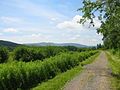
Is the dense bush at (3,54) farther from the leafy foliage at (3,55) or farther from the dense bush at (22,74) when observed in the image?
the dense bush at (22,74)

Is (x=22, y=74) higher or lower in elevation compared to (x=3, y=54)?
higher

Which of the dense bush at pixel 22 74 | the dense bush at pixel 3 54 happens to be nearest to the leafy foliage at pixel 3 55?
the dense bush at pixel 3 54

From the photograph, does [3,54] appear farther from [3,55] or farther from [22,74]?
[22,74]

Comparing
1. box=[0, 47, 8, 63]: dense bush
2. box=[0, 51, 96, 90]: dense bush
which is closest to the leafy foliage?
box=[0, 47, 8, 63]: dense bush

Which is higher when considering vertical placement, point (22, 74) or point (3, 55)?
point (22, 74)

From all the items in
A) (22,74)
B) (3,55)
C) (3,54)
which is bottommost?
(3,55)

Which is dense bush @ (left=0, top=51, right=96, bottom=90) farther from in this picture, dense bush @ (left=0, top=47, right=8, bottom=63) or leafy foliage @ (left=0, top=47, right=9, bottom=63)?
dense bush @ (left=0, top=47, right=8, bottom=63)

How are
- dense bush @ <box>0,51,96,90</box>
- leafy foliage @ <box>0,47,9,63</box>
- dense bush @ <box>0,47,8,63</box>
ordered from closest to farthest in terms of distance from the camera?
dense bush @ <box>0,51,96,90</box> → leafy foliage @ <box>0,47,9,63</box> → dense bush @ <box>0,47,8,63</box>

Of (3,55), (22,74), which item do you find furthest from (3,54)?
(22,74)

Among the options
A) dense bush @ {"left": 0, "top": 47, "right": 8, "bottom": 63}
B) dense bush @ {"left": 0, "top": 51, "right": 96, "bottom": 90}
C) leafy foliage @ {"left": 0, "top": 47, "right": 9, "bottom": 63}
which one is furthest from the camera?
dense bush @ {"left": 0, "top": 47, "right": 8, "bottom": 63}

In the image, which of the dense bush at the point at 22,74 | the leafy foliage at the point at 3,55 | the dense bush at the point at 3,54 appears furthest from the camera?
the dense bush at the point at 3,54

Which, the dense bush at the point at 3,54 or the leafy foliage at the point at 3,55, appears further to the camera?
the dense bush at the point at 3,54

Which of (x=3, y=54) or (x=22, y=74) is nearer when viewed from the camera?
(x=22, y=74)

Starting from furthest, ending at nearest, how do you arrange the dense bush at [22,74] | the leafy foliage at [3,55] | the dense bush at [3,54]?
1. the dense bush at [3,54]
2. the leafy foliage at [3,55]
3. the dense bush at [22,74]
